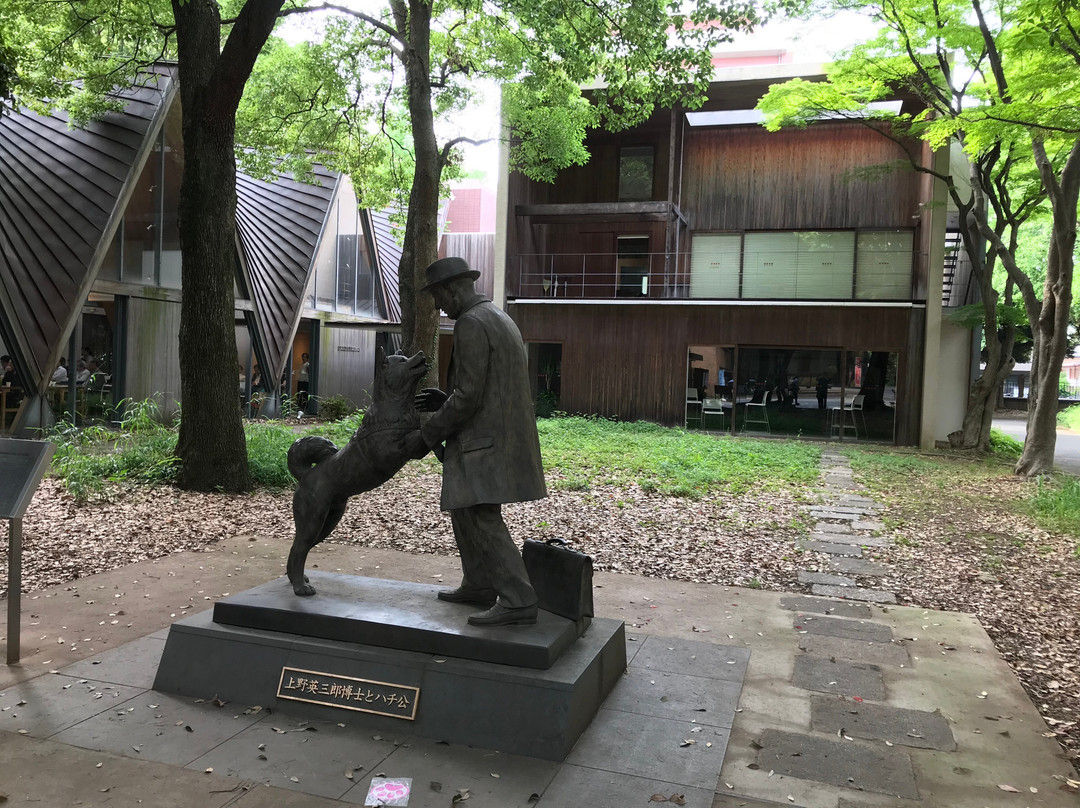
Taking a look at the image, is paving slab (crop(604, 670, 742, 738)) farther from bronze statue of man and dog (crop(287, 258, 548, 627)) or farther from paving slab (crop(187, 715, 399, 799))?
paving slab (crop(187, 715, 399, 799))

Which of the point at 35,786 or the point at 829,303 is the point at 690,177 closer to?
the point at 829,303

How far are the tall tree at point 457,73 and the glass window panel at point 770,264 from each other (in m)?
4.45

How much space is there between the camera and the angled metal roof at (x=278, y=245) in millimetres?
17688

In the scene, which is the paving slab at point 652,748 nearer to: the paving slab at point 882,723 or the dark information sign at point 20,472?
the paving slab at point 882,723

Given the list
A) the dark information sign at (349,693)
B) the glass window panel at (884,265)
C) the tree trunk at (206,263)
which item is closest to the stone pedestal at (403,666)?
the dark information sign at (349,693)

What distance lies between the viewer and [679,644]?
476 cm

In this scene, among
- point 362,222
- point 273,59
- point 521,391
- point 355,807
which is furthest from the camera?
point 362,222

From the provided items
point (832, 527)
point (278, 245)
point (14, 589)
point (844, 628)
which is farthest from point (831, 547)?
point (278, 245)

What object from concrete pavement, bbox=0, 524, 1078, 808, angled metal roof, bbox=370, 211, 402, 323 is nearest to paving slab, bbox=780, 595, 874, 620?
concrete pavement, bbox=0, 524, 1078, 808

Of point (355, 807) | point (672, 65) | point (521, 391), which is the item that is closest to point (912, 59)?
point (672, 65)

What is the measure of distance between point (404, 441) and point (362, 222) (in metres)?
19.9

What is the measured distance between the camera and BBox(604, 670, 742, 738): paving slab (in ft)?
12.3

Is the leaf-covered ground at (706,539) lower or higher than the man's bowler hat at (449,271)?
lower

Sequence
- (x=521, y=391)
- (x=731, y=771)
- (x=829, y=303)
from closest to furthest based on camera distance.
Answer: (x=731, y=771), (x=521, y=391), (x=829, y=303)
